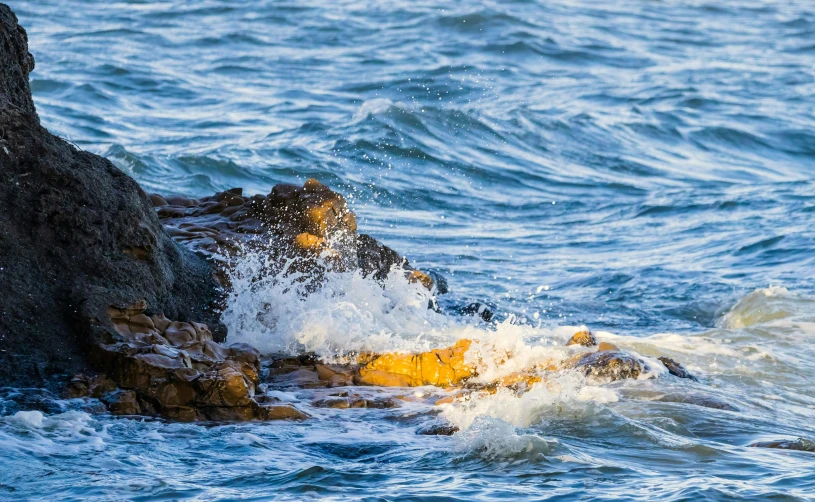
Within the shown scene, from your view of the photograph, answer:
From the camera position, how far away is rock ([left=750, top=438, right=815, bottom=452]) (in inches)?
194

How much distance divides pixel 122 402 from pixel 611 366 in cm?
265

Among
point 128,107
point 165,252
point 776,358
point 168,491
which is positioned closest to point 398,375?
point 165,252

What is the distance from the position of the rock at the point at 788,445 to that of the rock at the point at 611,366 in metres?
1.12

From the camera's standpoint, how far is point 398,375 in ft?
19.8

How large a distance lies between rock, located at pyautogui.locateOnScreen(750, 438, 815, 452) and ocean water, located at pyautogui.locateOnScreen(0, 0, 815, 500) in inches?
4.1

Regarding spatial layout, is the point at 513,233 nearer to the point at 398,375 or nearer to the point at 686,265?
the point at 686,265

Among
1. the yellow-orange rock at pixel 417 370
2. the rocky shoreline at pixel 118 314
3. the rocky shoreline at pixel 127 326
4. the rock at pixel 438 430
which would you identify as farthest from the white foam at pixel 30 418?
the yellow-orange rock at pixel 417 370

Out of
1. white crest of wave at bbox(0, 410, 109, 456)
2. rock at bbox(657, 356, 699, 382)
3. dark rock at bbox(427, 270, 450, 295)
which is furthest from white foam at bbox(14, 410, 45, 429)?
dark rock at bbox(427, 270, 450, 295)

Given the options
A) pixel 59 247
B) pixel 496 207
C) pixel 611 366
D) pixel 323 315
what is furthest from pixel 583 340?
pixel 496 207

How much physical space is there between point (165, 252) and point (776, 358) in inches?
165

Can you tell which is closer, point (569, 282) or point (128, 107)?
point (569, 282)

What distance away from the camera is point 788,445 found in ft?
16.2

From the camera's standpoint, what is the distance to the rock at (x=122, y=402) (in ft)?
16.0

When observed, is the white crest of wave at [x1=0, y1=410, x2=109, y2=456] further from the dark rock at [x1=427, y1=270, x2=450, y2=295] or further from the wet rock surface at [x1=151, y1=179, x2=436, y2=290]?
the dark rock at [x1=427, y1=270, x2=450, y2=295]
